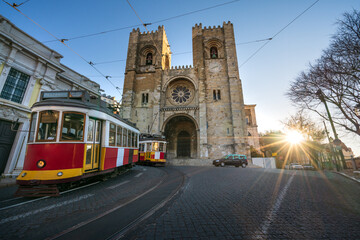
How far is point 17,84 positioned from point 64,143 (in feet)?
25.3

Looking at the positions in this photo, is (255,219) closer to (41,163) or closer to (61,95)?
(41,163)

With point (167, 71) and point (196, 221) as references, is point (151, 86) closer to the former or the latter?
point (167, 71)

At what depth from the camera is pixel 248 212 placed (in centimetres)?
269

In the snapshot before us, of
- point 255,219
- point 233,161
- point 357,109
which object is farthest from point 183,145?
point 255,219

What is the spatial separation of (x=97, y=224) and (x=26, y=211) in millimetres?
1868

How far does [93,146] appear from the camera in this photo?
4895 mm

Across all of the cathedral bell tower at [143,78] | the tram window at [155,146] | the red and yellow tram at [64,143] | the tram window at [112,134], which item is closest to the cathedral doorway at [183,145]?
the cathedral bell tower at [143,78]

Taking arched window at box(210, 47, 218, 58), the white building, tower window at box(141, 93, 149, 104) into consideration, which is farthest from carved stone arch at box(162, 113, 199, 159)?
the white building

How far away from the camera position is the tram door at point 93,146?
4.68 m

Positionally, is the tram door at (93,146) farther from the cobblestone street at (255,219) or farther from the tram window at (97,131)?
the cobblestone street at (255,219)

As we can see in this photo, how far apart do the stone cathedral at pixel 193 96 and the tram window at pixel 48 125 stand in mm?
16202

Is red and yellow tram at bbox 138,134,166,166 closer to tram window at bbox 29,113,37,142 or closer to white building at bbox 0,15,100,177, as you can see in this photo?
white building at bbox 0,15,100,177

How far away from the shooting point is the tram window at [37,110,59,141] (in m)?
4.14

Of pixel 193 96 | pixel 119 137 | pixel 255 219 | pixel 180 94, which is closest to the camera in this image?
pixel 255 219
